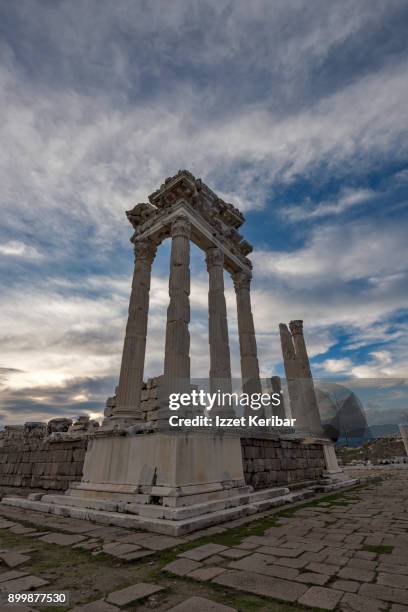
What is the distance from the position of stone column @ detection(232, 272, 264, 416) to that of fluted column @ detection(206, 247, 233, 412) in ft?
6.24

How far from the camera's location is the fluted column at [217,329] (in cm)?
1130

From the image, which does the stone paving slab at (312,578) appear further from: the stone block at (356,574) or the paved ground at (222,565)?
the stone block at (356,574)

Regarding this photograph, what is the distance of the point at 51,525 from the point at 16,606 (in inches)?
153

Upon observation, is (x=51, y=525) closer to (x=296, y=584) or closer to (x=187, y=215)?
(x=296, y=584)

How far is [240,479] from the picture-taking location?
8094 millimetres

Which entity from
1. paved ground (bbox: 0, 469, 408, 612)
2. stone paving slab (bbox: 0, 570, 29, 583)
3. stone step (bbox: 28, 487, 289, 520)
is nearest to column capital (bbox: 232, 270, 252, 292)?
stone step (bbox: 28, 487, 289, 520)

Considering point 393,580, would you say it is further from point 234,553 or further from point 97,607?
point 97,607

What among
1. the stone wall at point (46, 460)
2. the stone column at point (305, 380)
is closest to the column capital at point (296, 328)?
the stone column at point (305, 380)

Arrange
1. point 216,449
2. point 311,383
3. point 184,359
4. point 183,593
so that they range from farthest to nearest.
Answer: point 311,383 → point 184,359 → point 216,449 → point 183,593

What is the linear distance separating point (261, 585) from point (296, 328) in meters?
17.5

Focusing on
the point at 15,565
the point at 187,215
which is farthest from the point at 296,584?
the point at 187,215

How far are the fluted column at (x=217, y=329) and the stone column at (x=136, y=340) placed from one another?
99.4 inches

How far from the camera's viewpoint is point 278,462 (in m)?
10.3

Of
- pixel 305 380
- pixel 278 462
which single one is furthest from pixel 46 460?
pixel 305 380
